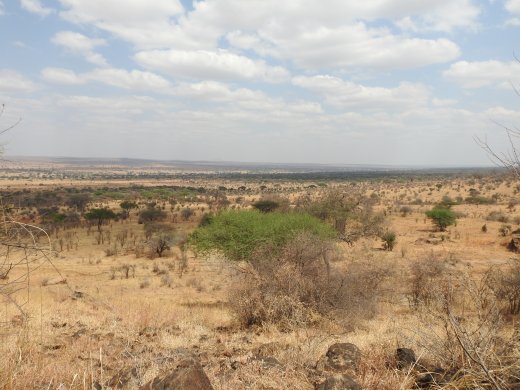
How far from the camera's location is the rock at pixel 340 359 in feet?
19.6

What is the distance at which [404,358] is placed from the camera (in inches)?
237

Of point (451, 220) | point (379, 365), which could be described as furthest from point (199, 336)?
point (451, 220)

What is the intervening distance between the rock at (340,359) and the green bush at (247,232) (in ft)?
34.2

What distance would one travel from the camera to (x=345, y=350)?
6441 millimetres

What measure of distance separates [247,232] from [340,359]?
40.7 feet

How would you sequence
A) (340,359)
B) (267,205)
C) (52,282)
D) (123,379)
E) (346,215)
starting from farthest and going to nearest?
(267,205), (346,215), (52,282), (340,359), (123,379)

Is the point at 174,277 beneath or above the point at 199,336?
beneath

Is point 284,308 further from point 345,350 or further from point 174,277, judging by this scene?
point 174,277

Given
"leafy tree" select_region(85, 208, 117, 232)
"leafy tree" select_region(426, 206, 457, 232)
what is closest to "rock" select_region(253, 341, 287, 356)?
"leafy tree" select_region(426, 206, 457, 232)

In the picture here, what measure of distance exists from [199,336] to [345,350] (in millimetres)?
4522

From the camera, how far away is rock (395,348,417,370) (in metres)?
5.83

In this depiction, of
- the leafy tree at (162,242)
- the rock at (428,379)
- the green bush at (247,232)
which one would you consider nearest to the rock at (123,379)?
the rock at (428,379)

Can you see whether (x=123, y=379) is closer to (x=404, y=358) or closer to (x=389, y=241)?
(x=404, y=358)

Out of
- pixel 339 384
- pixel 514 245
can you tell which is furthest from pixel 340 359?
pixel 514 245
